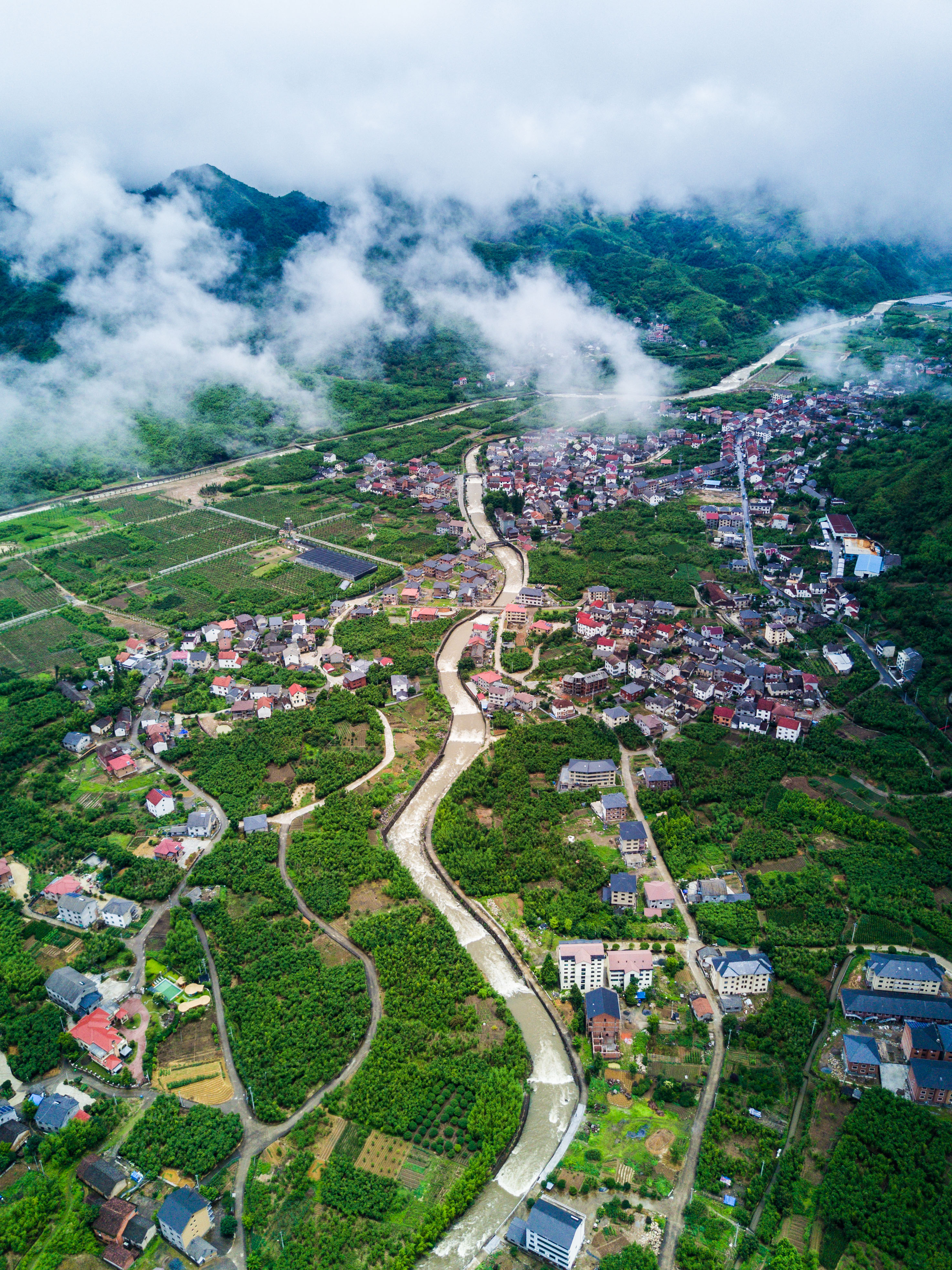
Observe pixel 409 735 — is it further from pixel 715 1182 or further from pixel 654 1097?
pixel 715 1182

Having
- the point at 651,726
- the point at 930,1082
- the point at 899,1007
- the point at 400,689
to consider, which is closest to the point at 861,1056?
the point at 930,1082

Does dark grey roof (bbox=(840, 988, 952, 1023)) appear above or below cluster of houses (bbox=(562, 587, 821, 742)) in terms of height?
below

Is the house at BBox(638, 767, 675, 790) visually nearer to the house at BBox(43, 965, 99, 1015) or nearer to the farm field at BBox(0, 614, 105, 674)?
the house at BBox(43, 965, 99, 1015)

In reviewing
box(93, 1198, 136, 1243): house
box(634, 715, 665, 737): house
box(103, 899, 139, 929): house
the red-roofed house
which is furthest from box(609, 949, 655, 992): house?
the red-roofed house

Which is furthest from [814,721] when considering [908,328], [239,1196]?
[908,328]

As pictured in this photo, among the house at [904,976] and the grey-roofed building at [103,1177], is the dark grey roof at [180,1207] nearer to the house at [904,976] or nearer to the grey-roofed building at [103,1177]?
the grey-roofed building at [103,1177]

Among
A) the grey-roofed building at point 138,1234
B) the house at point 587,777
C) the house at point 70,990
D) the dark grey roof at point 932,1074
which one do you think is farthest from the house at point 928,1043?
the house at point 70,990

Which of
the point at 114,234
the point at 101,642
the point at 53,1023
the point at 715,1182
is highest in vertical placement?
the point at 114,234
